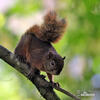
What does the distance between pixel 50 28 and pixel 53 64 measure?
2.04 ft

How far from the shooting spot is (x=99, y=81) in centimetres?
471

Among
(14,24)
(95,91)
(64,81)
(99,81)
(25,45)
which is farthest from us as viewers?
(14,24)

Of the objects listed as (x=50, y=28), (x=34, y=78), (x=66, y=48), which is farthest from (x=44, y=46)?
(x=66, y=48)

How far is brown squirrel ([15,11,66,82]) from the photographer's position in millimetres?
4113

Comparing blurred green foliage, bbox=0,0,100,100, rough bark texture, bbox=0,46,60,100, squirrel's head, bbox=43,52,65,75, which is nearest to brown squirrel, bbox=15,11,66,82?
squirrel's head, bbox=43,52,65,75

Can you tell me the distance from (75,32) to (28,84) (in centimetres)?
148

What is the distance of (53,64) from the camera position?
4137mm

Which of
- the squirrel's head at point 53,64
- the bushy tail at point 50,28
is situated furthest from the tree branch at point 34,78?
the bushy tail at point 50,28

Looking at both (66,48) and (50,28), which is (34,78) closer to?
(50,28)

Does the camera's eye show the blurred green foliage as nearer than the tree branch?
No

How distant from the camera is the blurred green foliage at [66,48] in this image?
5090mm

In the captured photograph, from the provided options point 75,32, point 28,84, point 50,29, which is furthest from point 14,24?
point 50,29

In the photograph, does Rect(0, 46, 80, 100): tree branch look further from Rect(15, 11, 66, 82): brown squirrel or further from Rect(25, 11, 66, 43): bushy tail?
Rect(25, 11, 66, 43): bushy tail

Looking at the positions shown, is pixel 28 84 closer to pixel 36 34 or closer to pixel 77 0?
pixel 36 34
